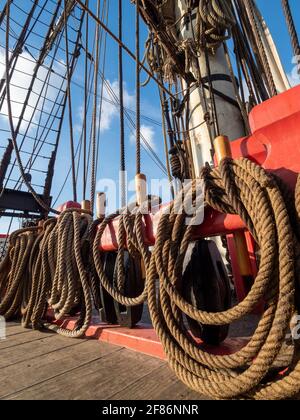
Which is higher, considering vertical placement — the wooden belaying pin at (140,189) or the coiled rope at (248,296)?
the wooden belaying pin at (140,189)

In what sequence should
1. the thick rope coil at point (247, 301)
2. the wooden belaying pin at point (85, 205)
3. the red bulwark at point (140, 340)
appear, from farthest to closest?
1. the wooden belaying pin at point (85, 205)
2. the red bulwark at point (140, 340)
3. the thick rope coil at point (247, 301)

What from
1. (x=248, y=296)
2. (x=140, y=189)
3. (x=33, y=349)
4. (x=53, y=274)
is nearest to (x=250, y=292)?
(x=248, y=296)

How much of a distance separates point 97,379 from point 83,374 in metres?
0.07

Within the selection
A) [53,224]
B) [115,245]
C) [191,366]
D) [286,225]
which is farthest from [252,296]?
[53,224]

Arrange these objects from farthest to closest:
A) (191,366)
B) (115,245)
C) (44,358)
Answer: (115,245) → (44,358) → (191,366)

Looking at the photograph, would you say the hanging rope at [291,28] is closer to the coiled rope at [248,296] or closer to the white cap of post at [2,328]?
the coiled rope at [248,296]

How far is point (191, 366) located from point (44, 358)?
652 millimetres

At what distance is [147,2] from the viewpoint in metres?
2.95

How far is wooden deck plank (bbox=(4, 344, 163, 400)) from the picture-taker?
744mm

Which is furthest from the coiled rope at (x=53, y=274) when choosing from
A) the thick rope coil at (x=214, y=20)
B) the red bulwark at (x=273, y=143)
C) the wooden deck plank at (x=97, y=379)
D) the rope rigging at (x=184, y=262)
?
the thick rope coil at (x=214, y=20)

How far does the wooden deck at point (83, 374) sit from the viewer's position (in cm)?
74

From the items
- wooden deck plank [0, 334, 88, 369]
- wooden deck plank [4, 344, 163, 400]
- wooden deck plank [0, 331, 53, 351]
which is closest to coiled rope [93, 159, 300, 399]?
wooden deck plank [4, 344, 163, 400]

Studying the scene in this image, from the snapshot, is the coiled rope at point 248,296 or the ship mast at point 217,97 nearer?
the coiled rope at point 248,296
